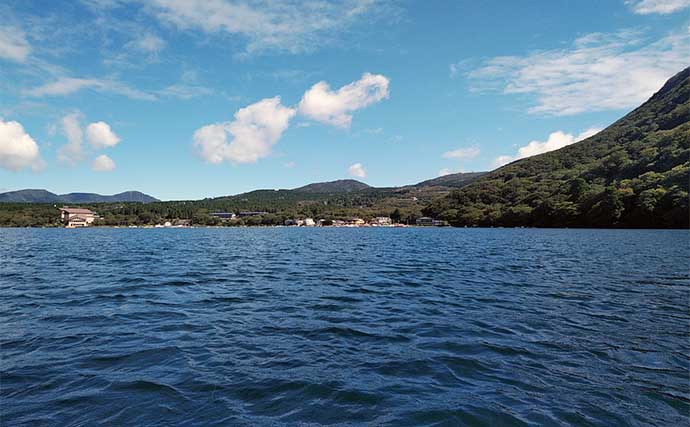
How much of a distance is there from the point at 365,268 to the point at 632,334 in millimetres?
19361

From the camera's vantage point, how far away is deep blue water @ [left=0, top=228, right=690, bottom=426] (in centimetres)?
698

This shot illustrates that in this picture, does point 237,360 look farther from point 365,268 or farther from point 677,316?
point 365,268

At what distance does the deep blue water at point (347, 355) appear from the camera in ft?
22.9

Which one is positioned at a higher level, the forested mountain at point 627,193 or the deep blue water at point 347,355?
the forested mountain at point 627,193

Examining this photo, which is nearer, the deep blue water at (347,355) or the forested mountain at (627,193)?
the deep blue water at (347,355)

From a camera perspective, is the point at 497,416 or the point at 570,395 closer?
the point at 497,416

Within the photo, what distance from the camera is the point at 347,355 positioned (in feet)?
32.7

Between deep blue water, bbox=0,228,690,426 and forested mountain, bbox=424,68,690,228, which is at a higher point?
forested mountain, bbox=424,68,690,228

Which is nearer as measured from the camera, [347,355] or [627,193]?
[347,355]

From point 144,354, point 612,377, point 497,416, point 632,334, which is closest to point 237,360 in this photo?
point 144,354

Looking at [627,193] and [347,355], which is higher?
[627,193]

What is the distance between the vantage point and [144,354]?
32.9 ft

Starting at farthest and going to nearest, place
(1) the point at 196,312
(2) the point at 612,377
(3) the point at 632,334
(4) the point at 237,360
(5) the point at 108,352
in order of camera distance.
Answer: (1) the point at 196,312, (3) the point at 632,334, (5) the point at 108,352, (4) the point at 237,360, (2) the point at 612,377

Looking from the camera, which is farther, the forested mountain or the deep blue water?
the forested mountain
